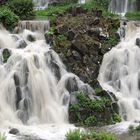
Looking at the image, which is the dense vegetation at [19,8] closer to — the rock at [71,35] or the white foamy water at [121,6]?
the rock at [71,35]

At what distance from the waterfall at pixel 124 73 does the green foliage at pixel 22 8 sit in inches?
Result: 280

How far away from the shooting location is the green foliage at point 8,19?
30.5 meters

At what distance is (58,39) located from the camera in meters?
28.9

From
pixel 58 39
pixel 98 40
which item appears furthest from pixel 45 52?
pixel 98 40

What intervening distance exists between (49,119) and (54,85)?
2.13 meters

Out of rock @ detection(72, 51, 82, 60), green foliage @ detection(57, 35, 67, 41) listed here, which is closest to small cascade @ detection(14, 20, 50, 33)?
green foliage @ detection(57, 35, 67, 41)

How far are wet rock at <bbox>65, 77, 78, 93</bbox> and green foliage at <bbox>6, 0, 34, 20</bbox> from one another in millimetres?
8746

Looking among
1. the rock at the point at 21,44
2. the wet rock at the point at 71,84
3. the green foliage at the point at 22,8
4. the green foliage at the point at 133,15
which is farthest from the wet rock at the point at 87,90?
the green foliage at the point at 133,15

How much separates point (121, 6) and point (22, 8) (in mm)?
8456

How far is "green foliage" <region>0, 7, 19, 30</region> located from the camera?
100 ft

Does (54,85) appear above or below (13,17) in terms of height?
below

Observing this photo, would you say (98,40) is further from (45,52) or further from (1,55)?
(1,55)

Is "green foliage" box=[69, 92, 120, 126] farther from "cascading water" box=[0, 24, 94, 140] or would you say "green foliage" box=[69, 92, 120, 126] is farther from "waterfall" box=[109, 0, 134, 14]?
"waterfall" box=[109, 0, 134, 14]

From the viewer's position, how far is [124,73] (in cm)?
Result: 2791
